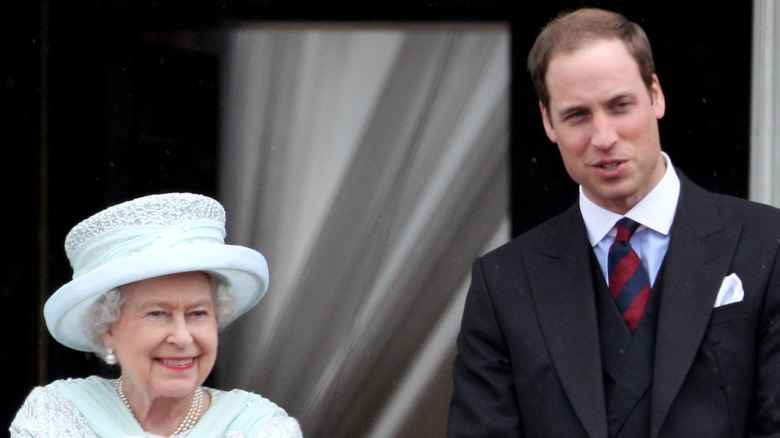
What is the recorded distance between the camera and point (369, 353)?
4.42m

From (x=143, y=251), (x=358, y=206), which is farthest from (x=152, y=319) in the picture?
(x=358, y=206)

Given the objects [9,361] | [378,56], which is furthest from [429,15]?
[9,361]

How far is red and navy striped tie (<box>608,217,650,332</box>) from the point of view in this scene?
2.66 metres

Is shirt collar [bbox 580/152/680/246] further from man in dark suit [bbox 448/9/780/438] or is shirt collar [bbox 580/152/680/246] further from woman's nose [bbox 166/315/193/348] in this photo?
woman's nose [bbox 166/315/193/348]

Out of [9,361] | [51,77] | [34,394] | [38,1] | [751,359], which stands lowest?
[9,361]

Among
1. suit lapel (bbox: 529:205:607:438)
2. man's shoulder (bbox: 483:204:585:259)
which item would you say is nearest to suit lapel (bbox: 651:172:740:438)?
suit lapel (bbox: 529:205:607:438)

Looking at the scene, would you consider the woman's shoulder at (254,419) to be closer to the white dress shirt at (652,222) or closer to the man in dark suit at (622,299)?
the man in dark suit at (622,299)

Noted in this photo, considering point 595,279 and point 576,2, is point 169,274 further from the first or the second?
point 576,2

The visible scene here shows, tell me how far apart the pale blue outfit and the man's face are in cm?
94

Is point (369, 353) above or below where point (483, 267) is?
below

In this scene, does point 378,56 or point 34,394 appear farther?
point 378,56

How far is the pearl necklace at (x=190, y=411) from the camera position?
9.36 feet

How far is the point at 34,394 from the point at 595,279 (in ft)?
4.47

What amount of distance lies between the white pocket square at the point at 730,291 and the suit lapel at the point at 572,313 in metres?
0.27
